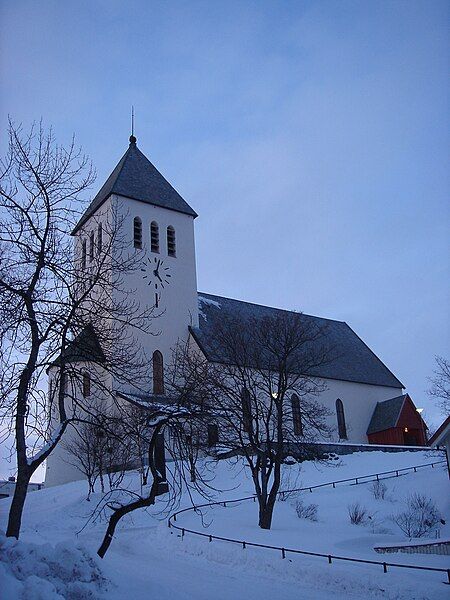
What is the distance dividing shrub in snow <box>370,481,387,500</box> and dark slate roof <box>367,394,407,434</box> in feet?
56.2

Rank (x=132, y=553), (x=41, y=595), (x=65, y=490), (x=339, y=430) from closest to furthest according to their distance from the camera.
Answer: (x=41, y=595) → (x=132, y=553) → (x=65, y=490) → (x=339, y=430)

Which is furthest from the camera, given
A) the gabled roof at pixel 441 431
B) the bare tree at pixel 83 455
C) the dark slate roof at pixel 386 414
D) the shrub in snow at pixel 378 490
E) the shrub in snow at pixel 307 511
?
the dark slate roof at pixel 386 414

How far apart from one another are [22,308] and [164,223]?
1318 inches

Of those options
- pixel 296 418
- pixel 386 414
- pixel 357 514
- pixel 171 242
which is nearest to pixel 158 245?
pixel 171 242

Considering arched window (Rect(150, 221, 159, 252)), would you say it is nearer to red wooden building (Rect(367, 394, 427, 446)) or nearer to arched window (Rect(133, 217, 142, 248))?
arched window (Rect(133, 217, 142, 248))

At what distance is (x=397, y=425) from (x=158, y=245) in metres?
21.7

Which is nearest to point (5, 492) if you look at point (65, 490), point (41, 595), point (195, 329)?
point (65, 490)

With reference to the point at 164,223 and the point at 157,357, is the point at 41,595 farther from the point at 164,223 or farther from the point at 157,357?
the point at 164,223

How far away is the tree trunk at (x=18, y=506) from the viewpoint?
37.5ft

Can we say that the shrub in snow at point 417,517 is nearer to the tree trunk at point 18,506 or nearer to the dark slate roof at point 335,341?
the tree trunk at point 18,506

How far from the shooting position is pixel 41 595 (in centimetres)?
828

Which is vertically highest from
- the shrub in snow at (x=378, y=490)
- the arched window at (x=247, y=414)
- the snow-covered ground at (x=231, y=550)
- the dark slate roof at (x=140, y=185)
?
the dark slate roof at (x=140, y=185)

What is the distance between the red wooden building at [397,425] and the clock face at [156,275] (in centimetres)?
1953

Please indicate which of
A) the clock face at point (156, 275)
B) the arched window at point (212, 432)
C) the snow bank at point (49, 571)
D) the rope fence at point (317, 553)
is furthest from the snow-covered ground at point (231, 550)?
the clock face at point (156, 275)
